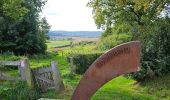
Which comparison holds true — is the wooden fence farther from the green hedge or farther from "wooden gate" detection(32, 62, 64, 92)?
the green hedge

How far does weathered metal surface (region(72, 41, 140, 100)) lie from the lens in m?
6.39

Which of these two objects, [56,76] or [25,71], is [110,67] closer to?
[25,71]

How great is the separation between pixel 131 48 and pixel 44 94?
938 centimetres

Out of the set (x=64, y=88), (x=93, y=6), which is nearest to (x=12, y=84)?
(x=64, y=88)

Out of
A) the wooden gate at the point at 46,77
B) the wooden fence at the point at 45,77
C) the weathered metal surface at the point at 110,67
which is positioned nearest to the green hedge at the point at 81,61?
the wooden fence at the point at 45,77

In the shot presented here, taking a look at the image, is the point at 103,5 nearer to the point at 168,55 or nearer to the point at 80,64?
the point at 80,64

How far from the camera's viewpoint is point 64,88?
1638 centimetres

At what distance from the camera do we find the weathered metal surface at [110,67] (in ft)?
21.0

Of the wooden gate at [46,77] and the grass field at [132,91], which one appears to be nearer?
the grass field at [132,91]

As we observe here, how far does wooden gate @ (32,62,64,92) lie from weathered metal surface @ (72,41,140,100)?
8407mm

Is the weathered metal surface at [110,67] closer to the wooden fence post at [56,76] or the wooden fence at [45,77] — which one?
the wooden fence at [45,77]

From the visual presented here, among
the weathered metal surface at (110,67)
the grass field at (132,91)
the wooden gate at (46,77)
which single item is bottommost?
the grass field at (132,91)

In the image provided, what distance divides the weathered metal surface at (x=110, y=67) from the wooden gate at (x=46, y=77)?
27.6ft

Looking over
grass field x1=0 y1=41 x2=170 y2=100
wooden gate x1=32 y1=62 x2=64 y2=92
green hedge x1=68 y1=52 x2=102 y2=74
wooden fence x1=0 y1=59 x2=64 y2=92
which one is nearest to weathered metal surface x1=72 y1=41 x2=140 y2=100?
grass field x1=0 y1=41 x2=170 y2=100
